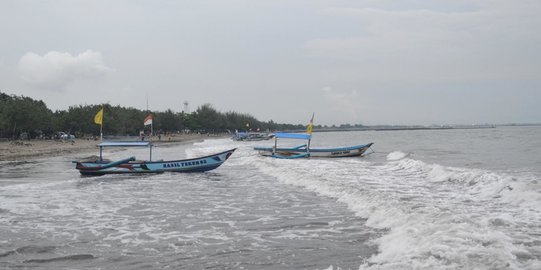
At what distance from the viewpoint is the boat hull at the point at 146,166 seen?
22.6m

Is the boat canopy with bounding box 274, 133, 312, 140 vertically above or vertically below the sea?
above

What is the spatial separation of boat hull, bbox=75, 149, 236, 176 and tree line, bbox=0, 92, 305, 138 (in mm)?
35395

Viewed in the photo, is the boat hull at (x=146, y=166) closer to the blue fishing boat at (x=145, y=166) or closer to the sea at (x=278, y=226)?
the blue fishing boat at (x=145, y=166)

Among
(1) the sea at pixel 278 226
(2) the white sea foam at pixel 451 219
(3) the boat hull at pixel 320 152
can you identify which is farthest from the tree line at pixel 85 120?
(2) the white sea foam at pixel 451 219

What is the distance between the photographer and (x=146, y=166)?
75.2ft

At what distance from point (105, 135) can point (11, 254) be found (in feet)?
272

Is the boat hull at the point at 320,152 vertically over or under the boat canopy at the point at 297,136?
under

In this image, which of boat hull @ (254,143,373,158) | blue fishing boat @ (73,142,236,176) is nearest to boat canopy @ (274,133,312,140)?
boat hull @ (254,143,373,158)

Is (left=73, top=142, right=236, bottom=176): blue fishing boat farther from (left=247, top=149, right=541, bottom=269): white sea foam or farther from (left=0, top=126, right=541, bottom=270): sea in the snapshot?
(left=247, top=149, right=541, bottom=269): white sea foam

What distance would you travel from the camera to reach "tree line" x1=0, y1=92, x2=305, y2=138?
5603 centimetres

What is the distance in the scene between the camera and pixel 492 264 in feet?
20.7

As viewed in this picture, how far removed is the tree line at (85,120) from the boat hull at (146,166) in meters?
35.4

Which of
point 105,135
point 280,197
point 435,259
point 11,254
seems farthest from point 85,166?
point 105,135

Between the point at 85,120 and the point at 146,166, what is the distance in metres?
61.6
